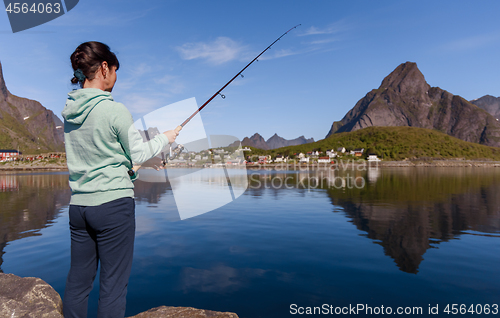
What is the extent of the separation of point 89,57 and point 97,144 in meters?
0.81

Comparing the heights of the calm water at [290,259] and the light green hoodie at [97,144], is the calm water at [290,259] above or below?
below

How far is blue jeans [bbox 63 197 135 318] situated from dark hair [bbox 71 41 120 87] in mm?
1212

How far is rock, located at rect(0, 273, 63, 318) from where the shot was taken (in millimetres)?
3830

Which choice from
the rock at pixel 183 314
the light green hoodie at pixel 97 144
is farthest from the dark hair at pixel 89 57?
the rock at pixel 183 314

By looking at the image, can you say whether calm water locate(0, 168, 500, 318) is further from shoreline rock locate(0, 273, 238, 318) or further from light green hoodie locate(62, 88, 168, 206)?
light green hoodie locate(62, 88, 168, 206)

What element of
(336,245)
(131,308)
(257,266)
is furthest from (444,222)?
(131,308)

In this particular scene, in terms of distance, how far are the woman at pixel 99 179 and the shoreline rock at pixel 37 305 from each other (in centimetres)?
166

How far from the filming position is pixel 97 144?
2.40m

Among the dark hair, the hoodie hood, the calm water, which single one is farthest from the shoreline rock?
the dark hair

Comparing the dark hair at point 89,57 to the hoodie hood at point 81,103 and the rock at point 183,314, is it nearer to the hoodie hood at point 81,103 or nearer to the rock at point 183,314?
the hoodie hood at point 81,103

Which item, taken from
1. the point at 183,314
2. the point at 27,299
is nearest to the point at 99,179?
the point at 183,314

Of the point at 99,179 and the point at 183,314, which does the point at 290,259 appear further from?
the point at 99,179

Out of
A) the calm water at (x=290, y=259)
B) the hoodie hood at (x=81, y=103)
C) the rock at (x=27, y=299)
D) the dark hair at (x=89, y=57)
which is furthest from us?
the calm water at (x=290, y=259)

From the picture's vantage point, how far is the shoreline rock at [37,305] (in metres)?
3.85
